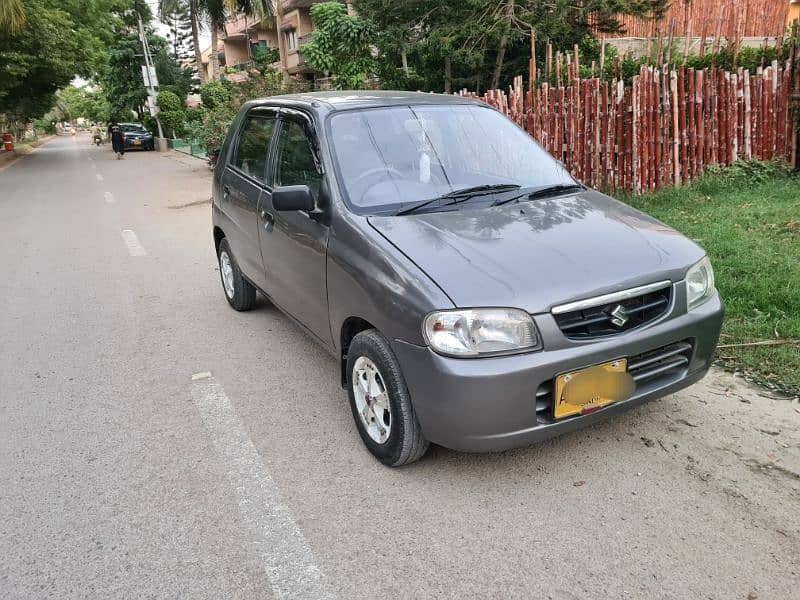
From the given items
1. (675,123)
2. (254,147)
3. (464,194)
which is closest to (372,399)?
(464,194)

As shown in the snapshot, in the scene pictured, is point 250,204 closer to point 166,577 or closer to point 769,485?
point 166,577

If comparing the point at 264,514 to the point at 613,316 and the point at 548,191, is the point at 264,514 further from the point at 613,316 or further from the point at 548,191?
the point at 548,191

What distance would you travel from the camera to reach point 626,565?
249cm

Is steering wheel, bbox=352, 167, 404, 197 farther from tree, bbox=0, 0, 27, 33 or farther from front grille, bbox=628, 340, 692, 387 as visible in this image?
tree, bbox=0, 0, 27, 33

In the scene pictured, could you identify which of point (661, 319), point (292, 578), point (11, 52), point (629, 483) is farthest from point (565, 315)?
point (11, 52)

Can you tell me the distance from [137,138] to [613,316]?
1424 inches

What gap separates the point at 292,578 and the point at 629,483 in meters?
1.60

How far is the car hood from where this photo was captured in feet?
8.96

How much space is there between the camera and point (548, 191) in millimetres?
3812

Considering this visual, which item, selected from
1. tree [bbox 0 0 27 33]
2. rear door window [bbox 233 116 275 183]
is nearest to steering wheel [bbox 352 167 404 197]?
rear door window [bbox 233 116 275 183]

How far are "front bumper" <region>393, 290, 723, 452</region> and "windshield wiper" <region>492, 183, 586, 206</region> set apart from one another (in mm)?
1122

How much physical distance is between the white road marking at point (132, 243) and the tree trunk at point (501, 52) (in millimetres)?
7416

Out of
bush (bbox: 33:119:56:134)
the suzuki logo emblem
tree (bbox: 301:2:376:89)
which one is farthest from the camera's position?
bush (bbox: 33:119:56:134)

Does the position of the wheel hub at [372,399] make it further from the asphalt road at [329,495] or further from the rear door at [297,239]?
the rear door at [297,239]
